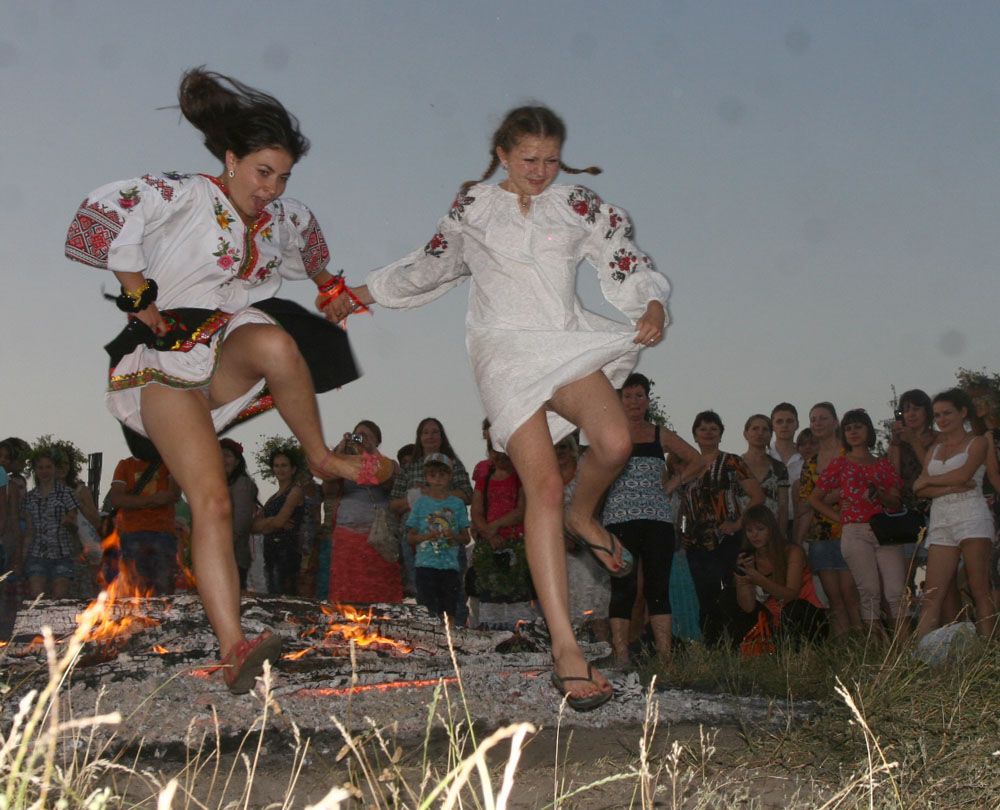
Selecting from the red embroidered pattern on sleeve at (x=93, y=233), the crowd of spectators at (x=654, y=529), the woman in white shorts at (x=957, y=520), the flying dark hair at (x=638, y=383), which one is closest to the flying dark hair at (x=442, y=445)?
the crowd of spectators at (x=654, y=529)

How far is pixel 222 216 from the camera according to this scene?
471 cm

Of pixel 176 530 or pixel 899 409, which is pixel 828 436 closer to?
pixel 899 409

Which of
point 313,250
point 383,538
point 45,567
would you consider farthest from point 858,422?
point 45,567

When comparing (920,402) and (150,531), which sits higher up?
(920,402)

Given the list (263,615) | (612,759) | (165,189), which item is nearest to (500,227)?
(165,189)

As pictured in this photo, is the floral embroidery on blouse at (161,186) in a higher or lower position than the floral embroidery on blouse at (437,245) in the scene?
higher

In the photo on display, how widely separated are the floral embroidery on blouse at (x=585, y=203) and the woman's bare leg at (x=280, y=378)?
1277 mm

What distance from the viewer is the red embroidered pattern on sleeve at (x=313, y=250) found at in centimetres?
523

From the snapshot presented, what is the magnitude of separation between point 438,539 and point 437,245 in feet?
11.9

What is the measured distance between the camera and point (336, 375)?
5047 mm

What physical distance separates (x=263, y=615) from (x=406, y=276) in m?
2.12

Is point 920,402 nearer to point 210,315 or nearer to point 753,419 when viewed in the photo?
point 753,419

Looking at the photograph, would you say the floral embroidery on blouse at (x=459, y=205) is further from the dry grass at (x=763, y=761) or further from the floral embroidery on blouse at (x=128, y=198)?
the dry grass at (x=763, y=761)

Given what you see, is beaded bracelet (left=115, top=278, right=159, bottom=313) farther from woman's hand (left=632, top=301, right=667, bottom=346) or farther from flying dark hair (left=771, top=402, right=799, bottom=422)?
flying dark hair (left=771, top=402, right=799, bottom=422)
